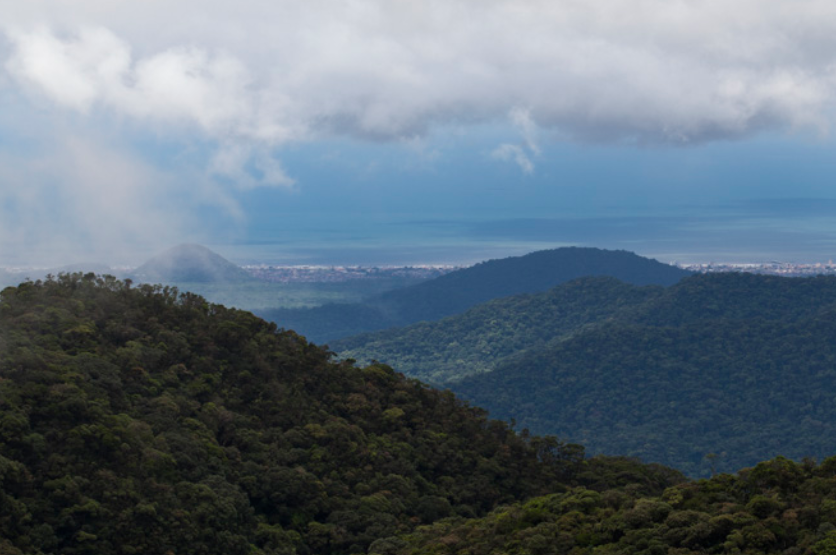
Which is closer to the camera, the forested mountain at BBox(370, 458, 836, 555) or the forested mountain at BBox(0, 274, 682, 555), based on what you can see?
the forested mountain at BBox(370, 458, 836, 555)

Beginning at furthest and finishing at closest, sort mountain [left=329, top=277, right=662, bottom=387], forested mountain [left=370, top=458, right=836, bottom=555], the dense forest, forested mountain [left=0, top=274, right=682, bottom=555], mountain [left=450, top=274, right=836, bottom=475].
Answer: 1. mountain [left=329, top=277, right=662, bottom=387]
2. the dense forest
3. mountain [left=450, top=274, right=836, bottom=475]
4. forested mountain [left=0, top=274, right=682, bottom=555]
5. forested mountain [left=370, top=458, right=836, bottom=555]

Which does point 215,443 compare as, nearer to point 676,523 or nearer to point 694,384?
point 676,523

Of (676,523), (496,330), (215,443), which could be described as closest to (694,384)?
(496,330)

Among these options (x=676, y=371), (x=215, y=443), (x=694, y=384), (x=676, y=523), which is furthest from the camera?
(x=676, y=371)

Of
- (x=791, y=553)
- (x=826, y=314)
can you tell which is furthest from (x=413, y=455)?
(x=826, y=314)

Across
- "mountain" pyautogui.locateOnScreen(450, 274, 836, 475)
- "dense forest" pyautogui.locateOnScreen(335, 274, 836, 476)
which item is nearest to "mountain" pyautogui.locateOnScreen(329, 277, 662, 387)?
"dense forest" pyautogui.locateOnScreen(335, 274, 836, 476)

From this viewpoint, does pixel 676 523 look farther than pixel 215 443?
No

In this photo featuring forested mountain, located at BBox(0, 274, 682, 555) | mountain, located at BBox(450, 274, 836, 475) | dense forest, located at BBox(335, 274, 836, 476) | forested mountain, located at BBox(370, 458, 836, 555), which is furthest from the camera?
dense forest, located at BBox(335, 274, 836, 476)

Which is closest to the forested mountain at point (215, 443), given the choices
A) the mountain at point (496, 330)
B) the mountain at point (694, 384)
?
the mountain at point (694, 384)

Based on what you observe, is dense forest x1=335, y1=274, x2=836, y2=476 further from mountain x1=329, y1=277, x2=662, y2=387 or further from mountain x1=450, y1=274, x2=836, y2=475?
mountain x1=329, y1=277, x2=662, y2=387
